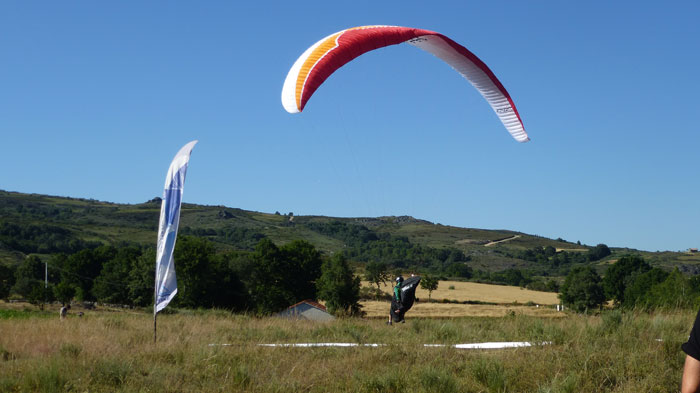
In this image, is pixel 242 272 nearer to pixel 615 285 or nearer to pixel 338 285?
pixel 338 285

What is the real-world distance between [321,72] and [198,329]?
5.87m

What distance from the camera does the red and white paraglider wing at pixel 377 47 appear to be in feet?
44.1

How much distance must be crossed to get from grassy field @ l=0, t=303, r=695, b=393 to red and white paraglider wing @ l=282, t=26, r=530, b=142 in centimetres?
539

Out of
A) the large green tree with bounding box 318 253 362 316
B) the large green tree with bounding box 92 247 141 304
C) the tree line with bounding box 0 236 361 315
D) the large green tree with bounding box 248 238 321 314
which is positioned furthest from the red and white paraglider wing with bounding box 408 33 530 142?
the large green tree with bounding box 92 247 141 304

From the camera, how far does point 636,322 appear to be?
10.8 metres

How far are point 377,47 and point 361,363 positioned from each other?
8.37 metres

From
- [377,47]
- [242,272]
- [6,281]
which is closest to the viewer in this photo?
[377,47]

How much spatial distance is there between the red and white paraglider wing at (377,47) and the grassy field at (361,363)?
17.7 feet

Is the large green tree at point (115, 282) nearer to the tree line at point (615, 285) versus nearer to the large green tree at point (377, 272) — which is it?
the large green tree at point (377, 272)

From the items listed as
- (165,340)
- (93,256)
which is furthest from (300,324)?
(93,256)

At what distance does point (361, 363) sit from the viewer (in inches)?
339

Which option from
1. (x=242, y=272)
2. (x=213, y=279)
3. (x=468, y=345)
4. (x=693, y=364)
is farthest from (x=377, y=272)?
(x=693, y=364)

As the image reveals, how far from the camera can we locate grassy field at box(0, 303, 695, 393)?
25.1ft

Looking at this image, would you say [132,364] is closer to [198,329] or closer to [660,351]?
[198,329]
